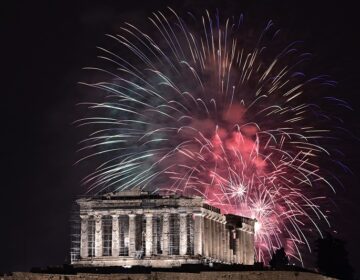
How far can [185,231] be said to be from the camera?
372 ft

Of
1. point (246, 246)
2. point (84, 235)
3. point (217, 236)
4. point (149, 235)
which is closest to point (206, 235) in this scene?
point (217, 236)

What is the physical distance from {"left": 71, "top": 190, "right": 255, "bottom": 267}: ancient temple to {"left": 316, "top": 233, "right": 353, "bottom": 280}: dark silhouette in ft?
40.4

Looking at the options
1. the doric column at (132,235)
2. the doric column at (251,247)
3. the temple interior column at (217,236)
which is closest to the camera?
the doric column at (132,235)

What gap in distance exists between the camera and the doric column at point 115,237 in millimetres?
114250

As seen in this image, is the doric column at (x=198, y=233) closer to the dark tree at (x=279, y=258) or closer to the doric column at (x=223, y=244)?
the doric column at (x=223, y=244)

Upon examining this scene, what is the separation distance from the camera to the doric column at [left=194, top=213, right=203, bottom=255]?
112812mm

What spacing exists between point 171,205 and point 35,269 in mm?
16274

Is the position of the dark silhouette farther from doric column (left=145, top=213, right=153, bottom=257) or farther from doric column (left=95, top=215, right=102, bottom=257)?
doric column (left=95, top=215, right=102, bottom=257)

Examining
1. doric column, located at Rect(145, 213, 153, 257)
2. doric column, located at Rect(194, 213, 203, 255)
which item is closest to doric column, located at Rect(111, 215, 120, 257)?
doric column, located at Rect(145, 213, 153, 257)

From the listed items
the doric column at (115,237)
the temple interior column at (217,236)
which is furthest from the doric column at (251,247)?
the doric column at (115,237)

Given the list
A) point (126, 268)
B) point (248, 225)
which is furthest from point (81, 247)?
point (248, 225)

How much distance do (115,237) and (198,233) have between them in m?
7.96

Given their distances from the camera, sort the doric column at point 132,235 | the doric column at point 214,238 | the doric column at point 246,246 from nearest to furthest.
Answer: the doric column at point 132,235, the doric column at point 214,238, the doric column at point 246,246

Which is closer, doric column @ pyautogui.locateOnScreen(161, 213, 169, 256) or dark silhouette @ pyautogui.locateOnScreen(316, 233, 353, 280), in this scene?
doric column @ pyautogui.locateOnScreen(161, 213, 169, 256)
